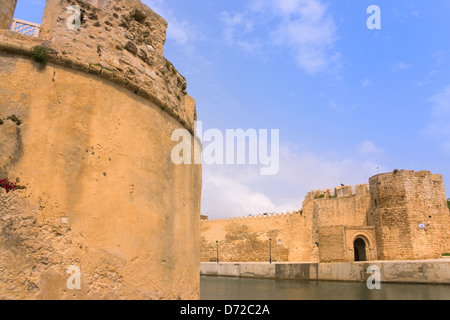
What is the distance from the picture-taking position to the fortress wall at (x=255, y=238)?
30.1 metres

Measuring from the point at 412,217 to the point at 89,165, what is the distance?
75.9 feet

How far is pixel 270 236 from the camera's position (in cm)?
3136

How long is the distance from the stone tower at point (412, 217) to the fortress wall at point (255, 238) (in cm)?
828

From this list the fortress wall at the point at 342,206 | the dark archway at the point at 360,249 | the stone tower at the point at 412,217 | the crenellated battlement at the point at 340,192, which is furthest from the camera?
the crenellated battlement at the point at 340,192

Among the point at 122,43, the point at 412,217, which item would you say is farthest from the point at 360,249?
the point at 122,43

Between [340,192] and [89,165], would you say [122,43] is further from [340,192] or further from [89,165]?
[340,192]

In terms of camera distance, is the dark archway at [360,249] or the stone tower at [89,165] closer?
the stone tower at [89,165]

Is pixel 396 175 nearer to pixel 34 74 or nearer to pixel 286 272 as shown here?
pixel 286 272

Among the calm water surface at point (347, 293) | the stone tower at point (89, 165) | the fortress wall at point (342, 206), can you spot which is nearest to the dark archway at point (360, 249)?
the fortress wall at point (342, 206)

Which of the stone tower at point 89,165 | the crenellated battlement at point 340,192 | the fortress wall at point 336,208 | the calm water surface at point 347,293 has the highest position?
the crenellated battlement at point 340,192

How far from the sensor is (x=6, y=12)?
133 inches

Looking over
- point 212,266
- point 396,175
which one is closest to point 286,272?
point 212,266

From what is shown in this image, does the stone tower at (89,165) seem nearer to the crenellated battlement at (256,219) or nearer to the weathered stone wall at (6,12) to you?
the weathered stone wall at (6,12)

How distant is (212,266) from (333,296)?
1352 cm
